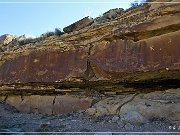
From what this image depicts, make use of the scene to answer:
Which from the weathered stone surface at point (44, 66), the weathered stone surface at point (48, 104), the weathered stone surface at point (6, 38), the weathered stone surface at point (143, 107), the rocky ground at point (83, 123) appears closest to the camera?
the rocky ground at point (83, 123)

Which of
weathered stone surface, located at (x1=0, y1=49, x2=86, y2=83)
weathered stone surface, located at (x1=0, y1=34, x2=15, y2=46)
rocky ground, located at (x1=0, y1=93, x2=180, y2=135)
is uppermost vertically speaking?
weathered stone surface, located at (x1=0, y1=34, x2=15, y2=46)

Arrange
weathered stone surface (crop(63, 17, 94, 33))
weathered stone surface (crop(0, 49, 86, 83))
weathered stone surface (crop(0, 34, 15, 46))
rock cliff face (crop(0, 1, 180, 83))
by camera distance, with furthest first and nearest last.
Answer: weathered stone surface (crop(0, 34, 15, 46)) → weathered stone surface (crop(63, 17, 94, 33)) → weathered stone surface (crop(0, 49, 86, 83)) → rock cliff face (crop(0, 1, 180, 83))

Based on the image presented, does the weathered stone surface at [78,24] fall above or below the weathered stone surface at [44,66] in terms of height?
above

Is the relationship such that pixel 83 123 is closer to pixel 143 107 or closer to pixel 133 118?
pixel 133 118

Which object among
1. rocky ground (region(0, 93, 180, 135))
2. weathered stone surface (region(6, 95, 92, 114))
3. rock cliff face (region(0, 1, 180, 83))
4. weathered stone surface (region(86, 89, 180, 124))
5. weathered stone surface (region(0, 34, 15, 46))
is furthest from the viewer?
weathered stone surface (region(0, 34, 15, 46))

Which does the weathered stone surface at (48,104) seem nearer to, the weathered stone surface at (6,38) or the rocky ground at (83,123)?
the rocky ground at (83,123)

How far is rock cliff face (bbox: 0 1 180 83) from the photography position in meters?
8.70

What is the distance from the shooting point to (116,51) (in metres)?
9.45

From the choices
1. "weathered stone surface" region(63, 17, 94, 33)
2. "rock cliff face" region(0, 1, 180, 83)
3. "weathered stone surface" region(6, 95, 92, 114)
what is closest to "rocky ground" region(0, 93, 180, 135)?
"weathered stone surface" region(6, 95, 92, 114)

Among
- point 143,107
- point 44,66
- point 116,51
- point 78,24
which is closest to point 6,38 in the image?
point 78,24

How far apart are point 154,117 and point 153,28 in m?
2.31

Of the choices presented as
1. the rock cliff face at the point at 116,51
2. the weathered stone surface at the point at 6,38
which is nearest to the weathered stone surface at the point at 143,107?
the rock cliff face at the point at 116,51

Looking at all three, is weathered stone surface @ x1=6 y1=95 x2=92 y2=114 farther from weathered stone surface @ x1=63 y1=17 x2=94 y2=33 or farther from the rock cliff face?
weathered stone surface @ x1=63 y1=17 x2=94 y2=33

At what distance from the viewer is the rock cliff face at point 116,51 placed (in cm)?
870
